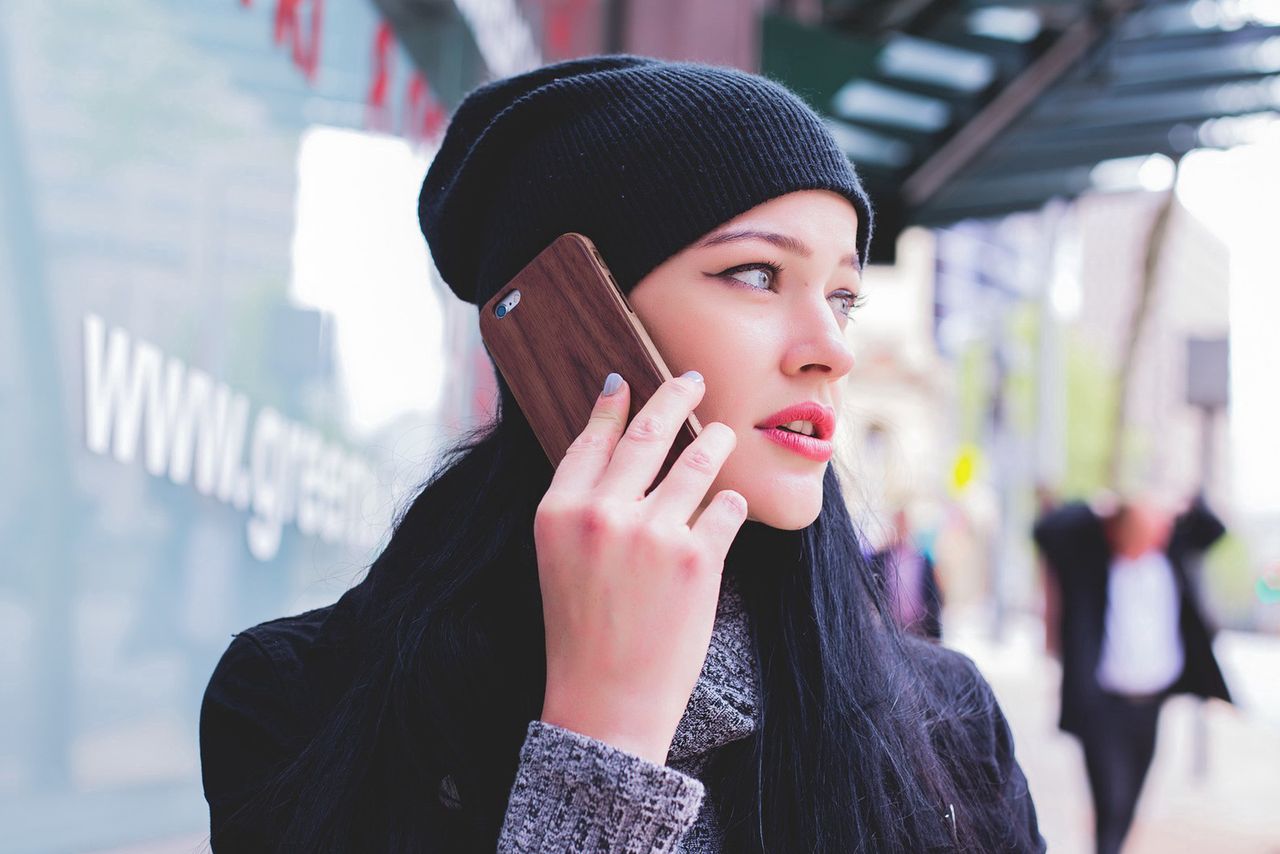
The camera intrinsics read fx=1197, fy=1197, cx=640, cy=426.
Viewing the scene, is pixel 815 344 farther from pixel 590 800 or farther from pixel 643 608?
pixel 590 800

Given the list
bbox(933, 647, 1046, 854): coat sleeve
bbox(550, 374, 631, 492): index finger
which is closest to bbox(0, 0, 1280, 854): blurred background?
bbox(933, 647, 1046, 854): coat sleeve

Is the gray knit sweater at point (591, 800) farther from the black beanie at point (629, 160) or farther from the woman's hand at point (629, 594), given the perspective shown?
the black beanie at point (629, 160)

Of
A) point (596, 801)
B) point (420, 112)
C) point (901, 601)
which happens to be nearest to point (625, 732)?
point (596, 801)

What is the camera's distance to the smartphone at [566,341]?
1476 millimetres

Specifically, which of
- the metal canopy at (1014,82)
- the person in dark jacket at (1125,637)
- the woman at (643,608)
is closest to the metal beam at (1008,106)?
the metal canopy at (1014,82)

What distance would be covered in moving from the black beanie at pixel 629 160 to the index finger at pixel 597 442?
24 centimetres

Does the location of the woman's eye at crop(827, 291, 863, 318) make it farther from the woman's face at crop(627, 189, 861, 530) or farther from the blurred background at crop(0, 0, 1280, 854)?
the blurred background at crop(0, 0, 1280, 854)

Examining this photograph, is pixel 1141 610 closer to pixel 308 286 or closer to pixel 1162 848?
pixel 1162 848

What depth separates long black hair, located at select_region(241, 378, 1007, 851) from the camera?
1.45 m

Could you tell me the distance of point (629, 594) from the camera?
120 centimetres

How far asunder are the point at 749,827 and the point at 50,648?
1159 millimetres

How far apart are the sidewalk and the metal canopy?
3.21m

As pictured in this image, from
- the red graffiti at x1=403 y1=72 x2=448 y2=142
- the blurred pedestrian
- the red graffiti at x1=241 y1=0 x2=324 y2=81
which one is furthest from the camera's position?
the red graffiti at x1=403 y1=72 x2=448 y2=142

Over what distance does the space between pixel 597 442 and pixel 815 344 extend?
34 centimetres
